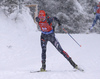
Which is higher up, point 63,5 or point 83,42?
point 63,5

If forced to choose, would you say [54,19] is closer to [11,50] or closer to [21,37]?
[11,50]

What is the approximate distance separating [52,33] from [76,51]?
401 centimetres

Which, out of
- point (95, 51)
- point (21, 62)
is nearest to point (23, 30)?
point (21, 62)

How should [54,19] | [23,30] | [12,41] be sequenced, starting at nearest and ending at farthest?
[54,19] < [12,41] < [23,30]

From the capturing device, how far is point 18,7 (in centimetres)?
1167

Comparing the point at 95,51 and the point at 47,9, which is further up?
the point at 47,9

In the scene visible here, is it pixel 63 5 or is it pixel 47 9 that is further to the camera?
pixel 47 9

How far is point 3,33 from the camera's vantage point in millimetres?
9906

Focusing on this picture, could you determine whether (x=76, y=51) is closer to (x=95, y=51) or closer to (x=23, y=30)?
(x=95, y=51)

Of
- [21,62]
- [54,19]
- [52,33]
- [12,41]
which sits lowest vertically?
[21,62]

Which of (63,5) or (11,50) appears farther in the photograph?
(63,5)

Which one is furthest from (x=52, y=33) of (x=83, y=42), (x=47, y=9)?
(x=47, y=9)

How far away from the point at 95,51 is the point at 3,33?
5.91m

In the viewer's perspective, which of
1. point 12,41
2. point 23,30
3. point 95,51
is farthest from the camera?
point 23,30
